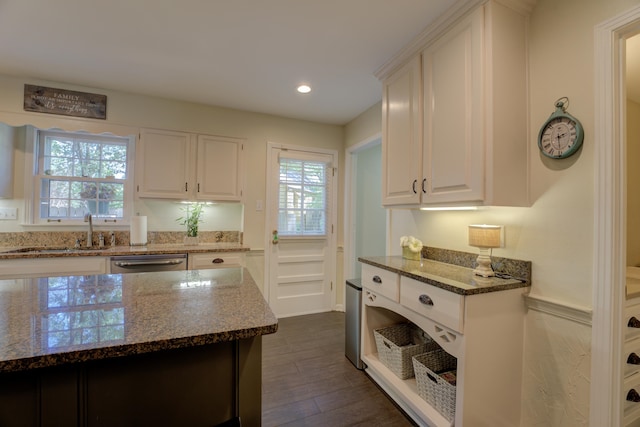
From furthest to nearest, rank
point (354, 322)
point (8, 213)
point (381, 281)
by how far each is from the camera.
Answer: point (8, 213) → point (354, 322) → point (381, 281)

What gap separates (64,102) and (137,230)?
1.39 metres

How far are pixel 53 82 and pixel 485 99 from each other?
368 centimetres

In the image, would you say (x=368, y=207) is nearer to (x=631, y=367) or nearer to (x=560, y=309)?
(x=560, y=309)

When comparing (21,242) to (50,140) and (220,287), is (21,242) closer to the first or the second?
(50,140)

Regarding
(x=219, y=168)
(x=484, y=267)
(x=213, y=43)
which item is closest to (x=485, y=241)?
(x=484, y=267)

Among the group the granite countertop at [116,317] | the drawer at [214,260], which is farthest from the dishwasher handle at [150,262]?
the granite countertop at [116,317]

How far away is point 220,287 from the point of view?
1.37 meters

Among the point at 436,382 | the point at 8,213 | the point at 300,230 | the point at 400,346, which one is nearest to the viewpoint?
the point at 436,382

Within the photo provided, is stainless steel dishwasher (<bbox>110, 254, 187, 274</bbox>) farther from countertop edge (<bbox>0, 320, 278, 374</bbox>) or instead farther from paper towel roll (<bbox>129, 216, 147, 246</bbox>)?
countertop edge (<bbox>0, 320, 278, 374</bbox>)

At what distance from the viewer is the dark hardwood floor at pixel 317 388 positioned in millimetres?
1732

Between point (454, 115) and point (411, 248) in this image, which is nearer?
point (454, 115)

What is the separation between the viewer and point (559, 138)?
141 cm

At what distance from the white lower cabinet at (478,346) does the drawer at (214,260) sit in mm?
2004

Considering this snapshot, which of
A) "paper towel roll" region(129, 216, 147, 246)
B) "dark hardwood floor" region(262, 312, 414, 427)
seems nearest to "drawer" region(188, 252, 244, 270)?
"paper towel roll" region(129, 216, 147, 246)
